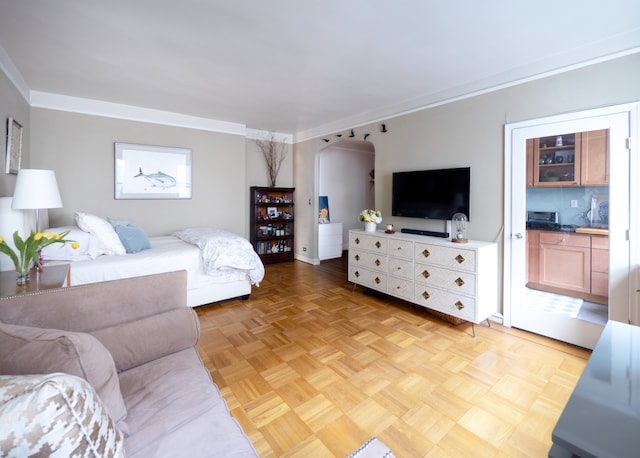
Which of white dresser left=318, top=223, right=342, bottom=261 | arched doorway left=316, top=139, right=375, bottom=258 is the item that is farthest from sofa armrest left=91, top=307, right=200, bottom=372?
arched doorway left=316, top=139, right=375, bottom=258

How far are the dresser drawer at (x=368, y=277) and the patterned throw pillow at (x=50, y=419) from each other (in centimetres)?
325

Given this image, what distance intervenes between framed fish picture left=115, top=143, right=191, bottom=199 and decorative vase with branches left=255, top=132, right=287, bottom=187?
149cm

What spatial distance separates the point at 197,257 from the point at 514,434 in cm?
301

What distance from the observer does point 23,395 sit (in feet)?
1.75

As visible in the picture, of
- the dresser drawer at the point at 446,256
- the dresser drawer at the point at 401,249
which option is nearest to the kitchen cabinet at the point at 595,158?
the dresser drawer at the point at 446,256

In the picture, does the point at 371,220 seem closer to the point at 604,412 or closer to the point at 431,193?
the point at 431,193

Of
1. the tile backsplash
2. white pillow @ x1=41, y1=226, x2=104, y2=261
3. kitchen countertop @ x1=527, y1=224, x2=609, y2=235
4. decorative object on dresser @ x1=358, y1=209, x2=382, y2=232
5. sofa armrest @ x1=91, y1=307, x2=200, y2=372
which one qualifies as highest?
the tile backsplash

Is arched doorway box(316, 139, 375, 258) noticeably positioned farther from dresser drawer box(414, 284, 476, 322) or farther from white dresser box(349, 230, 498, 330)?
dresser drawer box(414, 284, 476, 322)

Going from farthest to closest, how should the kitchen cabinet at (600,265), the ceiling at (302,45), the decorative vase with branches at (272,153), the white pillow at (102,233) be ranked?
the decorative vase with branches at (272,153)
the white pillow at (102,233)
the kitchen cabinet at (600,265)
the ceiling at (302,45)

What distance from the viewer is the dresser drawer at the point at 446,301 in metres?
2.82

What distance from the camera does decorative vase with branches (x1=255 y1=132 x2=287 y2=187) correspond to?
18.8 feet

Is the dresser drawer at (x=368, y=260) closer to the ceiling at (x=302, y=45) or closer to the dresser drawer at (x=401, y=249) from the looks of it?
the dresser drawer at (x=401, y=249)

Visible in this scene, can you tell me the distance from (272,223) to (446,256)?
3.52 metres

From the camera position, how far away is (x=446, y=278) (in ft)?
9.80
